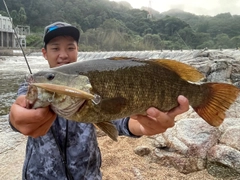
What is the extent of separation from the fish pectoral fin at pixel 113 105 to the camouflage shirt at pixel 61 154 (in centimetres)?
77

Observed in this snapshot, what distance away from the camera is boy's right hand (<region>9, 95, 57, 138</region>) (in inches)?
55.1

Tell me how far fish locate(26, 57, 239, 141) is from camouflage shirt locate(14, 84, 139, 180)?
641mm

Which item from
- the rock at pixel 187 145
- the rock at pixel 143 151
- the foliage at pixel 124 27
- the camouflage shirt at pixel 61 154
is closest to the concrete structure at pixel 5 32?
the foliage at pixel 124 27

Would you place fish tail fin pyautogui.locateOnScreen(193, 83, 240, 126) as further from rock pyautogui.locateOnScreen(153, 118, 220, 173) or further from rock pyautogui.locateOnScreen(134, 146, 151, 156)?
rock pyautogui.locateOnScreen(134, 146, 151, 156)

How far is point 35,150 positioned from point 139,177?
6.46 feet

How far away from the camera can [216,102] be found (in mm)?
1847

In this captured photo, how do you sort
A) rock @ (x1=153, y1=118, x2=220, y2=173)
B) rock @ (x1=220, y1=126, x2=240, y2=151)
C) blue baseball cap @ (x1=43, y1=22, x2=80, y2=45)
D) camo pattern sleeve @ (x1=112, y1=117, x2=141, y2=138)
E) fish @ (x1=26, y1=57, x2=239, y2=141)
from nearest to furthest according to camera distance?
fish @ (x1=26, y1=57, x2=239, y2=141) → camo pattern sleeve @ (x1=112, y1=117, x2=141, y2=138) → blue baseball cap @ (x1=43, y1=22, x2=80, y2=45) → rock @ (x1=220, y1=126, x2=240, y2=151) → rock @ (x1=153, y1=118, x2=220, y2=173)

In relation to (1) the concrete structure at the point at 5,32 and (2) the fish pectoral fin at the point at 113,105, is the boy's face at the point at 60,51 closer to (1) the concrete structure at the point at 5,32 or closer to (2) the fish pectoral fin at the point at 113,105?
(2) the fish pectoral fin at the point at 113,105

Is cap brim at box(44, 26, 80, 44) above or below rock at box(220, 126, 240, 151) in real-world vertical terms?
above

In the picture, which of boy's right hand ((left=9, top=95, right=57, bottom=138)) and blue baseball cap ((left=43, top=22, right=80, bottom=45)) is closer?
boy's right hand ((left=9, top=95, right=57, bottom=138))

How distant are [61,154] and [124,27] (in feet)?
256

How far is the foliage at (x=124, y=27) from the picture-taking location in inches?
2080

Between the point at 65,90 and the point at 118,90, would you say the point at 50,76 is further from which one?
the point at 118,90

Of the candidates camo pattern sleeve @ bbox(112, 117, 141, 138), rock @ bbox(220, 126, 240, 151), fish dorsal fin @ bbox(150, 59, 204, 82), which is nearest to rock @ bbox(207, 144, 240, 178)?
rock @ bbox(220, 126, 240, 151)
